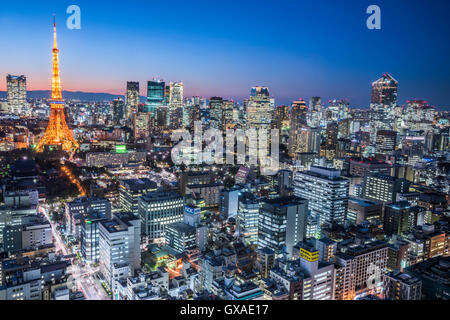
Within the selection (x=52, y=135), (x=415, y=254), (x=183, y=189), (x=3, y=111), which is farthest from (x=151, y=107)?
(x=415, y=254)

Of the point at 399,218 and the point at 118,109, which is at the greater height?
the point at 118,109

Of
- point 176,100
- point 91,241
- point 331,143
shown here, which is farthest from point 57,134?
point 176,100

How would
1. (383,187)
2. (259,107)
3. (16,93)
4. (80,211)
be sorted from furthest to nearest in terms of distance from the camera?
(259,107) < (16,93) < (383,187) < (80,211)

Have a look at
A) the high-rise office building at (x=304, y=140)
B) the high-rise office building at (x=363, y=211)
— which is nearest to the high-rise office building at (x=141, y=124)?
the high-rise office building at (x=304, y=140)

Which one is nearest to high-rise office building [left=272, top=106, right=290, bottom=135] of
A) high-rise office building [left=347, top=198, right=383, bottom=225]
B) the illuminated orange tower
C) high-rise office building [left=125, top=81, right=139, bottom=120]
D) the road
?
high-rise office building [left=125, top=81, right=139, bottom=120]

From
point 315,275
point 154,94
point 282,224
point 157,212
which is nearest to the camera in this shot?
point 315,275

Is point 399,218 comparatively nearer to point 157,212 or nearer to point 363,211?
point 363,211

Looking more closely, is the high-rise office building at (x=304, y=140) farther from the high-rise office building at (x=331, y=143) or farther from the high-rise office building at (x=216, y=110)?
the high-rise office building at (x=216, y=110)

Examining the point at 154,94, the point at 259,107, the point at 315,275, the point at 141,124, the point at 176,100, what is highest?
the point at 154,94
